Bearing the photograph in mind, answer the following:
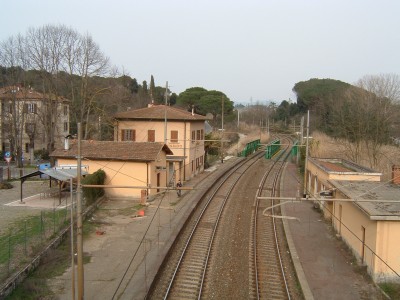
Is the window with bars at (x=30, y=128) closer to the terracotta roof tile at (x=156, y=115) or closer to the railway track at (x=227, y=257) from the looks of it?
the terracotta roof tile at (x=156, y=115)

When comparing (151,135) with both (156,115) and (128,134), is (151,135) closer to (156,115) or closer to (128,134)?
(156,115)

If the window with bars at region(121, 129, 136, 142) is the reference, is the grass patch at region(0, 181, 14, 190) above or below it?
below

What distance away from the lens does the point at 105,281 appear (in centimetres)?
1344

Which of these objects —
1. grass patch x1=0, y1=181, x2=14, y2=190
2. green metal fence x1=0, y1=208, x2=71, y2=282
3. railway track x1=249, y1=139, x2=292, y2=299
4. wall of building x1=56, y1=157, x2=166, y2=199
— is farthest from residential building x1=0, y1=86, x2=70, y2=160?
railway track x1=249, y1=139, x2=292, y2=299

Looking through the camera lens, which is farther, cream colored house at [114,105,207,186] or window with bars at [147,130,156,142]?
window with bars at [147,130,156,142]

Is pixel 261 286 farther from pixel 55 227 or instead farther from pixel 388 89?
pixel 388 89

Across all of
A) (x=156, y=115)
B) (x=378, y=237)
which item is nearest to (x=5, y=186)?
(x=156, y=115)

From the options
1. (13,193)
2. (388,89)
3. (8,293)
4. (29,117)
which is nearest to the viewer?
(8,293)

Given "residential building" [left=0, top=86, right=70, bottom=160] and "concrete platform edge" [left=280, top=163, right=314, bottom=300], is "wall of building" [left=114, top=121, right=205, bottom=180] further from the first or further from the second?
"concrete platform edge" [left=280, top=163, right=314, bottom=300]

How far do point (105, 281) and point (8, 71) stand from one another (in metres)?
30.9

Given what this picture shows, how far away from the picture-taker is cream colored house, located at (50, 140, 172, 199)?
27000mm

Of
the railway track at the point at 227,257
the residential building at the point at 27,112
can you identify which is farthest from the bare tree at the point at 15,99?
the railway track at the point at 227,257

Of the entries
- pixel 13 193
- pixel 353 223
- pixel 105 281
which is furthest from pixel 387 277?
pixel 13 193

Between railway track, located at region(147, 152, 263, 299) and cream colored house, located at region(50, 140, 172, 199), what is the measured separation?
4.19 meters
